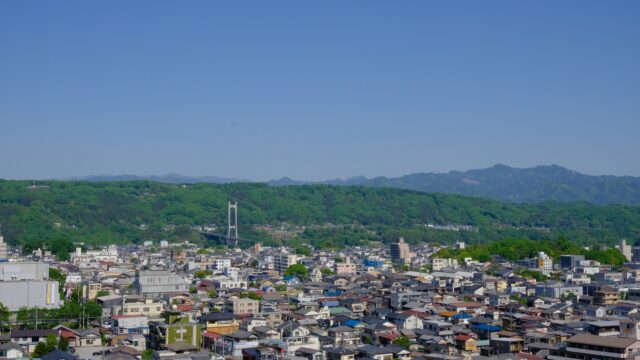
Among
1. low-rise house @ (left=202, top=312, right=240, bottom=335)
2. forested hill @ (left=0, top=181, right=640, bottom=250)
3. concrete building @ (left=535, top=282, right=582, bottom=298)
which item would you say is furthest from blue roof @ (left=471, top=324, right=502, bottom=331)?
forested hill @ (left=0, top=181, right=640, bottom=250)

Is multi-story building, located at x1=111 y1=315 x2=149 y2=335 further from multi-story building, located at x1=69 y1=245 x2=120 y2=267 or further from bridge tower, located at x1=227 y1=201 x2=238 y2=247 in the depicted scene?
bridge tower, located at x1=227 y1=201 x2=238 y2=247

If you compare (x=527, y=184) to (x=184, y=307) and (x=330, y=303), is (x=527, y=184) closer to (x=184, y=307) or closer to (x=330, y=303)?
(x=330, y=303)

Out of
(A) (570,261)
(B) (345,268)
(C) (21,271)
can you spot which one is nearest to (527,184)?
(A) (570,261)

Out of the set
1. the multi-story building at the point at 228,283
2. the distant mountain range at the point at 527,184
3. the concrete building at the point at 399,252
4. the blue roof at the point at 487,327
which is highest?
the distant mountain range at the point at 527,184

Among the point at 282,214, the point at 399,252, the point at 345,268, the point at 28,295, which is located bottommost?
the point at 28,295

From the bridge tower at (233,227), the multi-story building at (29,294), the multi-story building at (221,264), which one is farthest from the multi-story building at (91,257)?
the bridge tower at (233,227)

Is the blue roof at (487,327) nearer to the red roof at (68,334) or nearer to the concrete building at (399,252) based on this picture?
the red roof at (68,334)
